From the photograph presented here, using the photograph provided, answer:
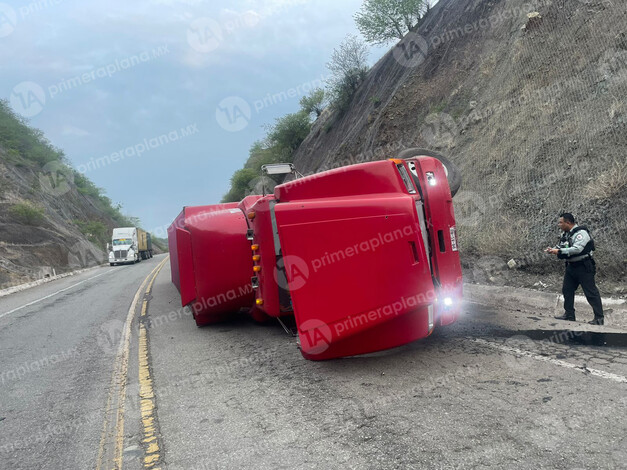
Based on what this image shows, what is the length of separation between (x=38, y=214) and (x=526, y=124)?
34.3 metres

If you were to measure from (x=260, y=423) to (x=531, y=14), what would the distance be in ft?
55.8

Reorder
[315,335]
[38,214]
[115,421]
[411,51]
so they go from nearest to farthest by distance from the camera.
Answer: [115,421], [315,335], [411,51], [38,214]

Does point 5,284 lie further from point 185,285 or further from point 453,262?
point 453,262

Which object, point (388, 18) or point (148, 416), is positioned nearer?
point (148, 416)

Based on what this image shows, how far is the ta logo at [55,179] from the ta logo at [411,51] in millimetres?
37997

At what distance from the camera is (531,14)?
15.0m

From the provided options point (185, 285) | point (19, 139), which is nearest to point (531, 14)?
point (185, 285)

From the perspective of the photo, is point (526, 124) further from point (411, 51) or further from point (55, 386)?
point (411, 51)

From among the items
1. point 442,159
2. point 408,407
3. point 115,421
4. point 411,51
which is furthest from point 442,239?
point 411,51

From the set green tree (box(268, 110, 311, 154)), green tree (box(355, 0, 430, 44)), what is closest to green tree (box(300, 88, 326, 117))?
green tree (box(268, 110, 311, 154))

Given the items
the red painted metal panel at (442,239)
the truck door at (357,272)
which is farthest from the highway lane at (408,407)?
the red painted metal panel at (442,239)

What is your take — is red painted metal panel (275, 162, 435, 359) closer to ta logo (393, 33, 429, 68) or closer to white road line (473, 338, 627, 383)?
white road line (473, 338, 627, 383)

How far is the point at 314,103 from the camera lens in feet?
149

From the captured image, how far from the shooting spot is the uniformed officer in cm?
565
